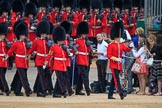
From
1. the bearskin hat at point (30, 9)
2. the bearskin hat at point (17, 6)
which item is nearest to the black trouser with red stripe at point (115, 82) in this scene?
the bearskin hat at point (30, 9)

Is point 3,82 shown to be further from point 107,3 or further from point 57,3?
point 57,3

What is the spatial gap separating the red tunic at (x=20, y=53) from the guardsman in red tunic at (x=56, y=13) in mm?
6199

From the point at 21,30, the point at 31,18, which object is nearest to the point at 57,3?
the point at 31,18

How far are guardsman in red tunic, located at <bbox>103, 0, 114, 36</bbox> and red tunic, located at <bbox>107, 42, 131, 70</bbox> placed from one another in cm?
698

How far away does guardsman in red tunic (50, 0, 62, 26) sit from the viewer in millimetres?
26766

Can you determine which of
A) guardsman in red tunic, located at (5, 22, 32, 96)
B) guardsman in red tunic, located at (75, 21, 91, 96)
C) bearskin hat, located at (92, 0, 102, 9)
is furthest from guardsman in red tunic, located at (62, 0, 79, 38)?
guardsman in red tunic, located at (5, 22, 32, 96)

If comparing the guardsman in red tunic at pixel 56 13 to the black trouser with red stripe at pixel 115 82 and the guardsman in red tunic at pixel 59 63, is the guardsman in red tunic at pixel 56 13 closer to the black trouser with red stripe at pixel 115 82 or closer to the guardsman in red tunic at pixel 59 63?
→ the guardsman in red tunic at pixel 59 63

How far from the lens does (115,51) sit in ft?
63.3

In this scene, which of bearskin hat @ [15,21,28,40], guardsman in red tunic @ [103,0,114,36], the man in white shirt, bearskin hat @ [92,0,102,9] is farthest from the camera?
bearskin hat @ [92,0,102,9]

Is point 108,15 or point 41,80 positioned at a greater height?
point 108,15

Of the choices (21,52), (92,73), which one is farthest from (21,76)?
(92,73)

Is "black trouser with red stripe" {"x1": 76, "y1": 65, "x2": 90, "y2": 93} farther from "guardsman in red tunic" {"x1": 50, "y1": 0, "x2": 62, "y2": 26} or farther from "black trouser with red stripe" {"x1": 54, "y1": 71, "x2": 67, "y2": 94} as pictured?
"guardsman in red tunic" {"x1": 50, "y1": 0, "x2": 62, "y2": 26}

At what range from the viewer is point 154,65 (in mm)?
20562

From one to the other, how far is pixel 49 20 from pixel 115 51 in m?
7.47
